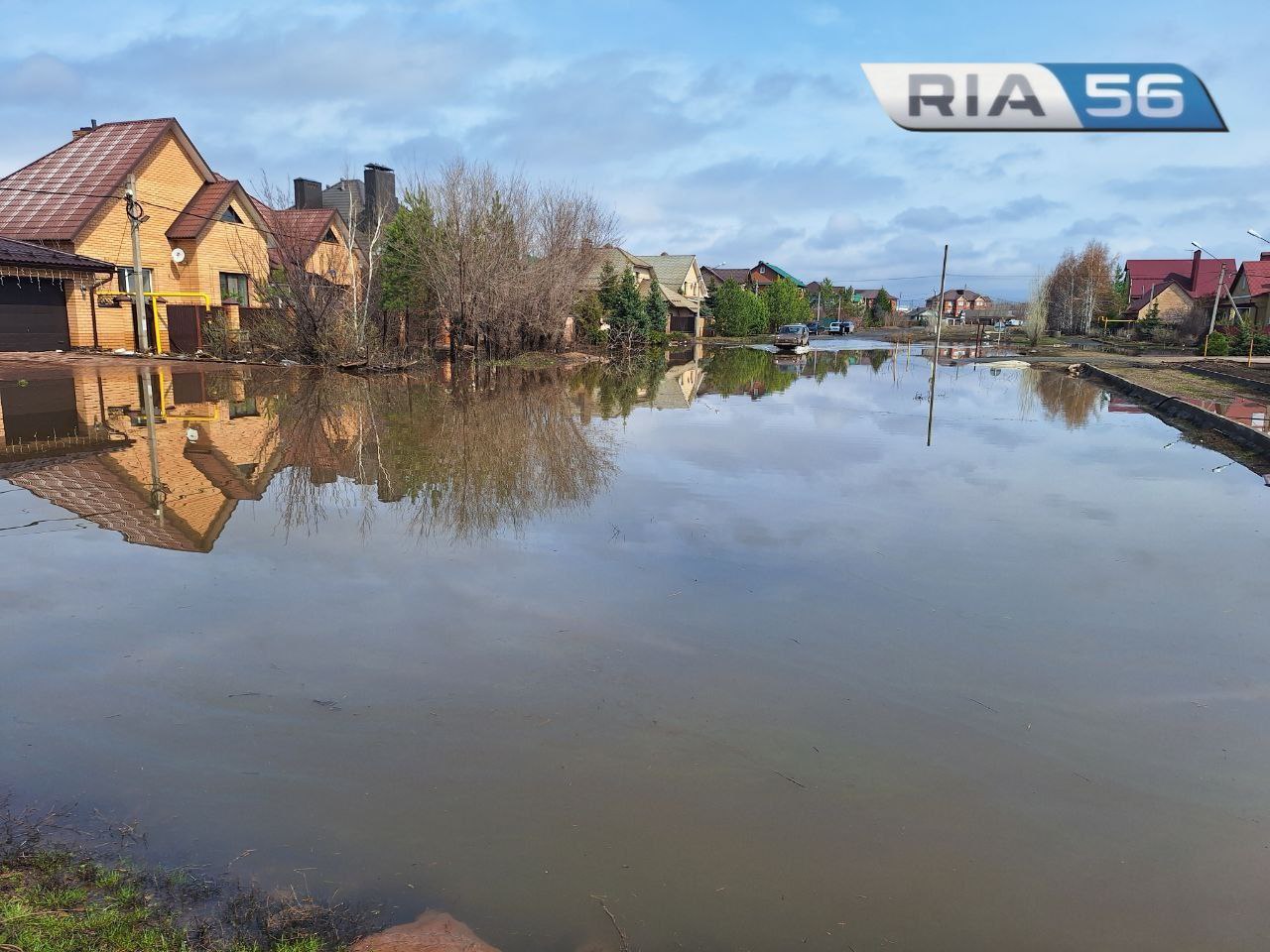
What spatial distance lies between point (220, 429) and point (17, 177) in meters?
22.3

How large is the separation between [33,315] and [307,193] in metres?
26.0

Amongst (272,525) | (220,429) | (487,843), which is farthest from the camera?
(220,429)

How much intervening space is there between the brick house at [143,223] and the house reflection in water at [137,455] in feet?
30.7

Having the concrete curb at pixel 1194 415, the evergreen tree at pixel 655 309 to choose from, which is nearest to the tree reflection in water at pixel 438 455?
the concrete curb at pixel 1194 415

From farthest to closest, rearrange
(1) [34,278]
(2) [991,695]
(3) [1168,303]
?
(3) [1168,303], (1) [34,278], (2) [991,695]

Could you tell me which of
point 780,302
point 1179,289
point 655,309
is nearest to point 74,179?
point 655,309

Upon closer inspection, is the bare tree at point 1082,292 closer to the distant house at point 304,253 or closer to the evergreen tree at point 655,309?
the evergreen tree at point 655,309

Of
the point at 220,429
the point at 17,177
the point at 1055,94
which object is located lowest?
the point at 220,429

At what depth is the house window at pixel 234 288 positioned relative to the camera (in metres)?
31.2

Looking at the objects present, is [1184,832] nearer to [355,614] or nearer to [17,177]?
[355,614]

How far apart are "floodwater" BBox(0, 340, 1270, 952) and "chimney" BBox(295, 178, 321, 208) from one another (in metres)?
41.5

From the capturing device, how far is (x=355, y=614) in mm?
5852

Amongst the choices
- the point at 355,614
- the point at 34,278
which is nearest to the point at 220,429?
the point at 355,614

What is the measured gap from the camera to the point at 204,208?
29.8 m
